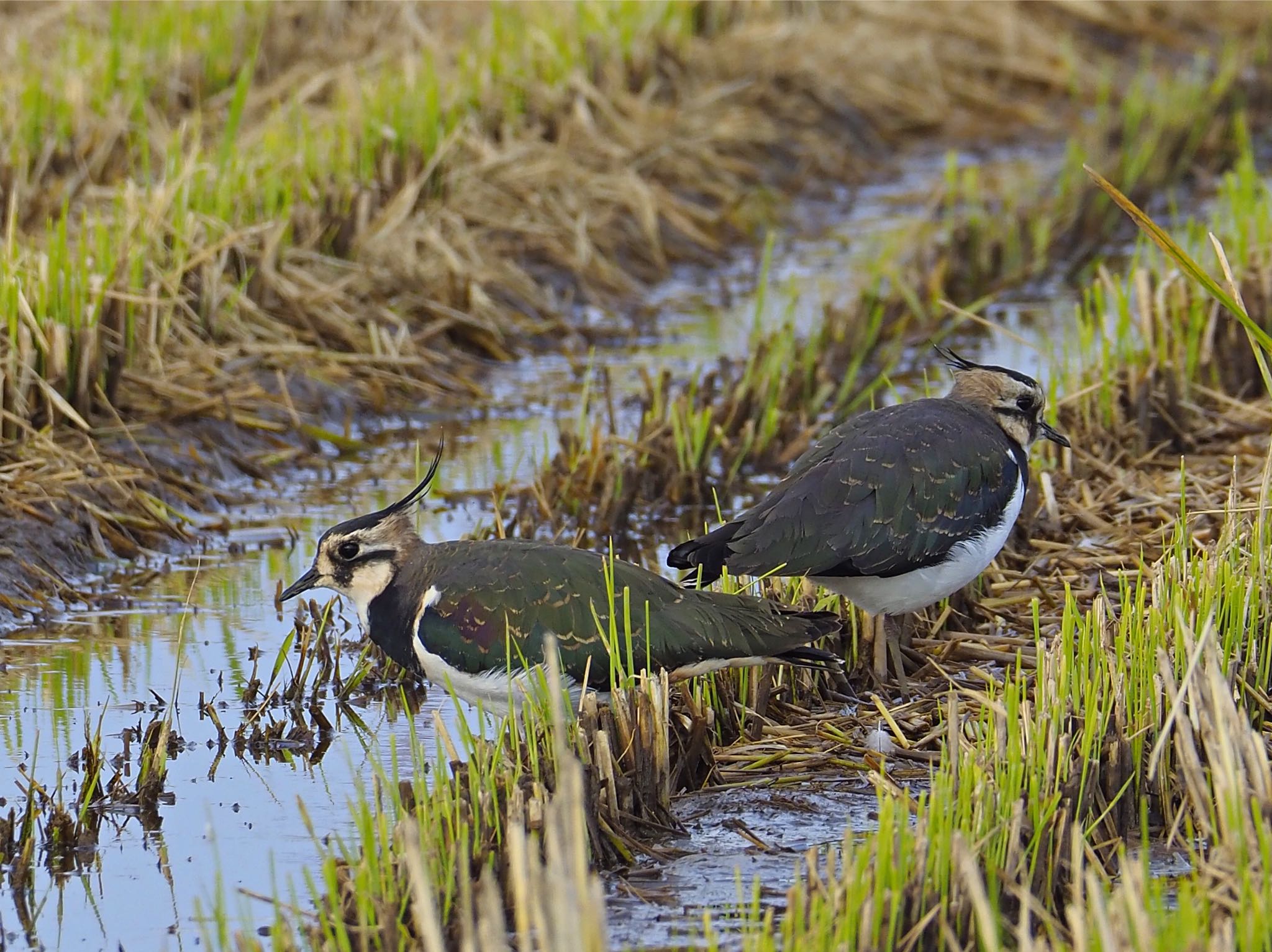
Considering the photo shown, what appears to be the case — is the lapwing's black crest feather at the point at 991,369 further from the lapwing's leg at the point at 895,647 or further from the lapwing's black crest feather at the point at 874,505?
the lapwing's leg at the point at 895,647

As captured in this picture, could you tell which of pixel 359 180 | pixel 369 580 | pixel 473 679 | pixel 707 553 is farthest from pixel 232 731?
pixel 359 180

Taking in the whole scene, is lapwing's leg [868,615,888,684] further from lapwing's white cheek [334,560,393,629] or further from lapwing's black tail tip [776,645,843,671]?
lapwing's white cheek [334,560,393,629]

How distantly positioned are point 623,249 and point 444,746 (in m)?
6.73

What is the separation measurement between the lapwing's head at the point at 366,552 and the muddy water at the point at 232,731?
40 centimetres

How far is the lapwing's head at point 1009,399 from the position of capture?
596 centimetres

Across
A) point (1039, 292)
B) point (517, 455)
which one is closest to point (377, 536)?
point (517, 455)

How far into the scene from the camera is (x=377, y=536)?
17.2ft

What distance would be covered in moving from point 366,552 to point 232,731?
66cm

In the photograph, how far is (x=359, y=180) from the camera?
383 inches

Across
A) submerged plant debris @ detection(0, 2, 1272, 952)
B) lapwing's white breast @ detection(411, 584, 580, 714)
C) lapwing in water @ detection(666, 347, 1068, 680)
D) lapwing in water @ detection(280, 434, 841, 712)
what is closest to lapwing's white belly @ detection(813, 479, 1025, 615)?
→ lapwing in water @ detection(666, 347, 1068, 680)

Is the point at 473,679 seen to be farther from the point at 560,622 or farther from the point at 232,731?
the point at 232,731

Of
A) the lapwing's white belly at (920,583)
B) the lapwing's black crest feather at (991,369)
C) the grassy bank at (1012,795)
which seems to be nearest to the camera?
the grassy bank at (1012,795)

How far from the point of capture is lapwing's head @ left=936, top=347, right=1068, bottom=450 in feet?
19.6

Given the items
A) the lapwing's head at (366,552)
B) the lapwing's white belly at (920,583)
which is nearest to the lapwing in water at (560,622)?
the lapwing's head at (366,552)
